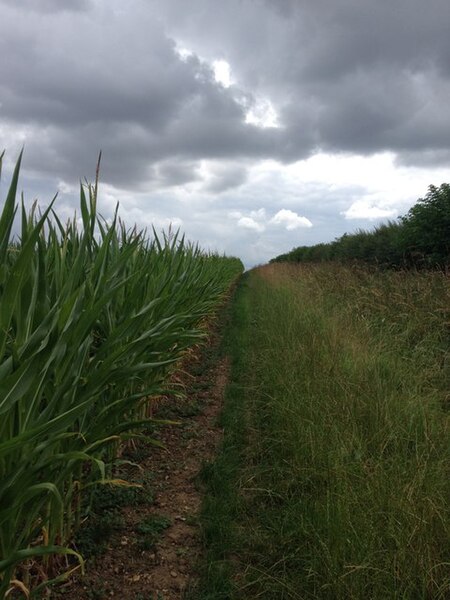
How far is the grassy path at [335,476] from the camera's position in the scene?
6.70 ft

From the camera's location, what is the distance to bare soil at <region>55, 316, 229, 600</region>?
7.13 ft

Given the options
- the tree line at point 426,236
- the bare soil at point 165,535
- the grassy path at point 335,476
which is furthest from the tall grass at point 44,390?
the tree line at point 426,236

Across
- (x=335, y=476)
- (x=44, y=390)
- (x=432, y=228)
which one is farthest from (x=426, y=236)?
(x=44, y=390)

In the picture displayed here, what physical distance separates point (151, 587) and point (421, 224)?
10432mm

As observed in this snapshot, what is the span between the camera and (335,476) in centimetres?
270

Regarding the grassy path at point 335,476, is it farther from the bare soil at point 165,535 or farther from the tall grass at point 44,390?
the tall grass at point 44,390

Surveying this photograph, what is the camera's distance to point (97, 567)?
2.28 metres

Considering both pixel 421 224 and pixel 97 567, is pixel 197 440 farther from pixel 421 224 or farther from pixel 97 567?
pixel 421 224

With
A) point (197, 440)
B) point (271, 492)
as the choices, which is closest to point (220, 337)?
point (197, 440)

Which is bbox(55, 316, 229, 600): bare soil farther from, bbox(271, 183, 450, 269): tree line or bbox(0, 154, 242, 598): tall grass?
bbox(271, 183, 450, 269): tree line

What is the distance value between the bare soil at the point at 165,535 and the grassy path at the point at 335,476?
0.12 m

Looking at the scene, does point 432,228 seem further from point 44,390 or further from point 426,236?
point 44,390

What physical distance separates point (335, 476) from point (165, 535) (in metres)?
1.00

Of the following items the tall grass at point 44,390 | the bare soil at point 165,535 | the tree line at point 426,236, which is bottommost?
the bare soil at point 165,535
